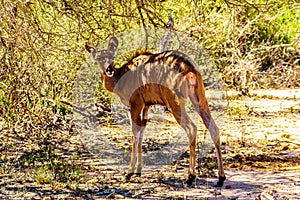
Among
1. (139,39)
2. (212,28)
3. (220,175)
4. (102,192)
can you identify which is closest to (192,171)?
(220,175)

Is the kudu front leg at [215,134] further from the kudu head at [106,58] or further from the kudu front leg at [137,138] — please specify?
the kudu head at [106,58]

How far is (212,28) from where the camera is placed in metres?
12.8

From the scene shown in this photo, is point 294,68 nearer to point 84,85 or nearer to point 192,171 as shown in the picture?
point 84,85

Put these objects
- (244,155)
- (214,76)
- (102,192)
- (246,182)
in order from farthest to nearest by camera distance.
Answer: (214,76)
(244,155)
(246,182)
(102,192)

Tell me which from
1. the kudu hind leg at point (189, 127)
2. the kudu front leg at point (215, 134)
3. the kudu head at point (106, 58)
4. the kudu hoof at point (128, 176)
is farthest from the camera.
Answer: the kudu head at point (106, 58)

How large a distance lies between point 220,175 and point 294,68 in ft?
35.6

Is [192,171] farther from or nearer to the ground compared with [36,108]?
nearer to the ground

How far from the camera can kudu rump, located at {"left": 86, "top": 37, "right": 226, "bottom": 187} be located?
6797mm

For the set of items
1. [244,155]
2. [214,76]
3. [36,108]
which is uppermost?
[214,76]

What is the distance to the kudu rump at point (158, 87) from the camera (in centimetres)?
680

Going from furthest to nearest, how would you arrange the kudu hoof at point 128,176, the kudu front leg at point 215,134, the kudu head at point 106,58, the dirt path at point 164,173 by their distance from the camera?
the kudu head at point 106,58 → the kudu hoof at point 128,176 → the kudu front leg at point 215,134 → the dirt path at point 164,173

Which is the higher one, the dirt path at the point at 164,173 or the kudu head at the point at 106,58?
the kudu head at the point at 106,58

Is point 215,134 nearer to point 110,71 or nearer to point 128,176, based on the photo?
point 128,176

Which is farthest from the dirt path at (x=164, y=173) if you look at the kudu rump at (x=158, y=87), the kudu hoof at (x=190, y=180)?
the kudu rump at (x=158, y=87)
